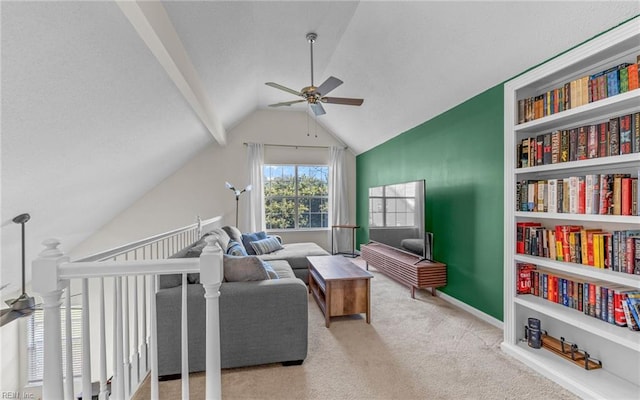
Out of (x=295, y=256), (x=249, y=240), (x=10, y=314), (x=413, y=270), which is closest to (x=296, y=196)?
(x=249, y=240)

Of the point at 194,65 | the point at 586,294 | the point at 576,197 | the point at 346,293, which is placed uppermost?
the point at 194,65

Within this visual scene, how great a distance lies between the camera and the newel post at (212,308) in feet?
3.49

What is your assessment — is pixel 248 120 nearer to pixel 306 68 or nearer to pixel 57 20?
pixel 306 68

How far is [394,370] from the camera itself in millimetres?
2113

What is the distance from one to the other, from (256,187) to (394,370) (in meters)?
4.66

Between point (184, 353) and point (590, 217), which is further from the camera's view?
point (590, 217)

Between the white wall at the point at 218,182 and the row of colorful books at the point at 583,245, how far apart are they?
4466 millimetres

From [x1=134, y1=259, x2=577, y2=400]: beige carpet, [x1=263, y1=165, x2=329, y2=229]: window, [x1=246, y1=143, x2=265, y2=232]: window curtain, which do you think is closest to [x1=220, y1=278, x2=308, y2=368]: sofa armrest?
[x1=134, y1=259, x2=577, y2=400]: beige carpet

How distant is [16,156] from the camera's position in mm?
1840

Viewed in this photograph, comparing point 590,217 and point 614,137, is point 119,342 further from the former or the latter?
point 614,137

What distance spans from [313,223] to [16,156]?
17.0 feet

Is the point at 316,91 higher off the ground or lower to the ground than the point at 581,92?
higher

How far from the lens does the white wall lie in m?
5.42

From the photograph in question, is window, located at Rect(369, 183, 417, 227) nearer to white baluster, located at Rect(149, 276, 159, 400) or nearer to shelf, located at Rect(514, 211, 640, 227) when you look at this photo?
shelf, located at Rect(514, 211, 640, 227)
